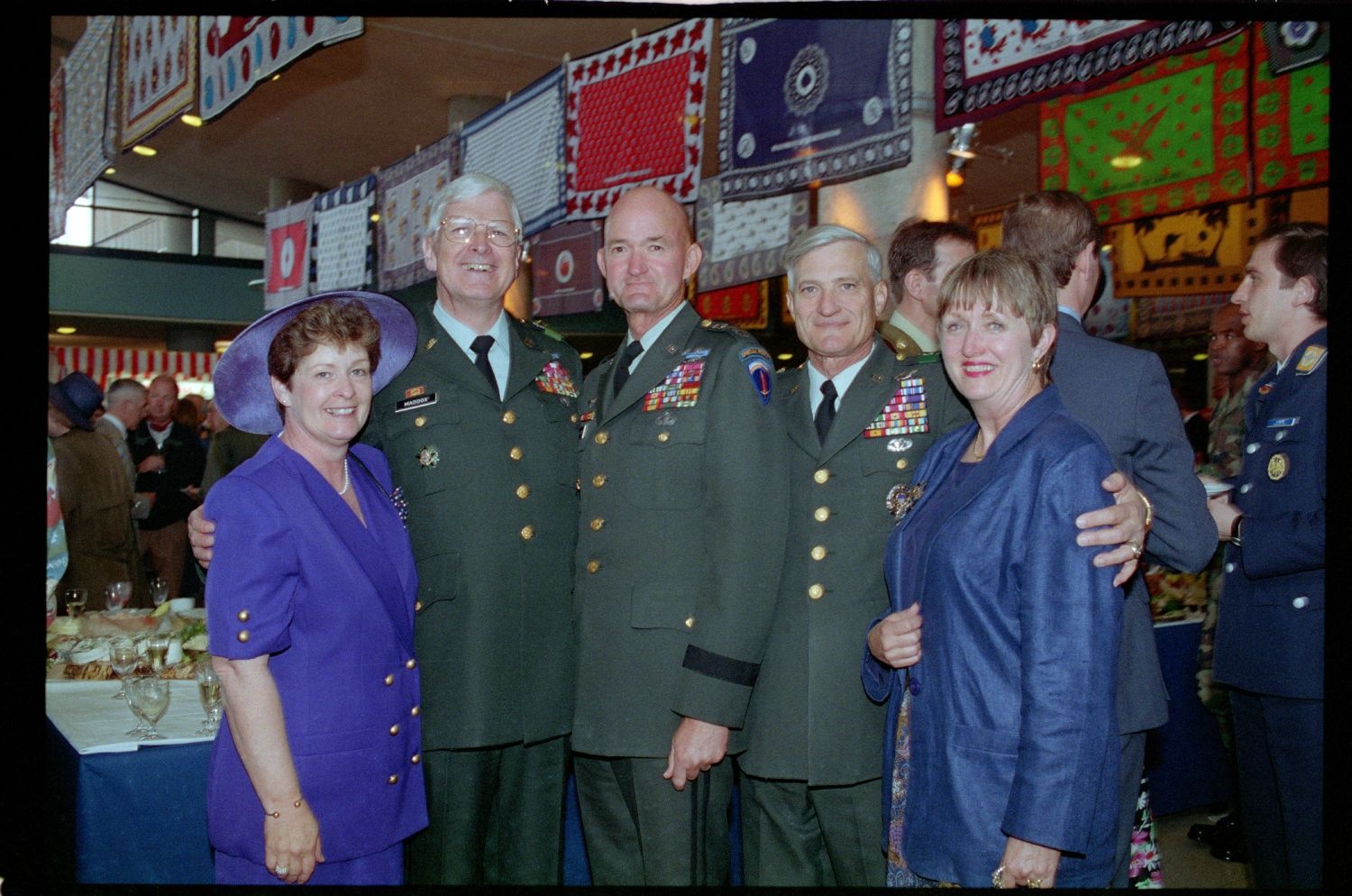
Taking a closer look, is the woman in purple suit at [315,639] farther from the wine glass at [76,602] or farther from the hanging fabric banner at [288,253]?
the hanging fabric banner at [288,253]

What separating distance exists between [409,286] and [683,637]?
5611 millimetres

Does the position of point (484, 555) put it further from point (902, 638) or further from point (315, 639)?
point (902, 638)

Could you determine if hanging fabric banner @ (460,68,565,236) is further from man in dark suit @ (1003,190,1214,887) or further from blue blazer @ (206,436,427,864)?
man in dark suit @ (1003,190,1214,887)

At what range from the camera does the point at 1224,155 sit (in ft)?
12.9

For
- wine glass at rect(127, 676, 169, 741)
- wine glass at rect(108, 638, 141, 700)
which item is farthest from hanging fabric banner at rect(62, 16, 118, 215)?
wine glass at rect(127, 676, 169, 741)

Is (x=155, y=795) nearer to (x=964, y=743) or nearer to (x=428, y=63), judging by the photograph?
(x=964, y=743)

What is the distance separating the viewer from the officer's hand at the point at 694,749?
7.83ft

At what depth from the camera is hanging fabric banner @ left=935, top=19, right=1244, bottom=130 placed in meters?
3.30

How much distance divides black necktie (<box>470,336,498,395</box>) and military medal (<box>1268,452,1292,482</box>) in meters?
1.77

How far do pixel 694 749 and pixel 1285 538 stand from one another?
1.39 m

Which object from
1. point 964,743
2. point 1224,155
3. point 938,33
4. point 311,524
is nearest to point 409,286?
point 938,33

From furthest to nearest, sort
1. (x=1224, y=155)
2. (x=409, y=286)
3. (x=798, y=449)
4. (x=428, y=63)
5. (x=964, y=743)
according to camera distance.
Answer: (x=428, y=63) → (x=409, y=286) → (x=1224, y=155) → (x=798, y=449) → (x=964, y=743)

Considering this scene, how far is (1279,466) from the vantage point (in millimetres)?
2572

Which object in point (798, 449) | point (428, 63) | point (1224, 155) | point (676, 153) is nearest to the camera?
point (798, 449)
